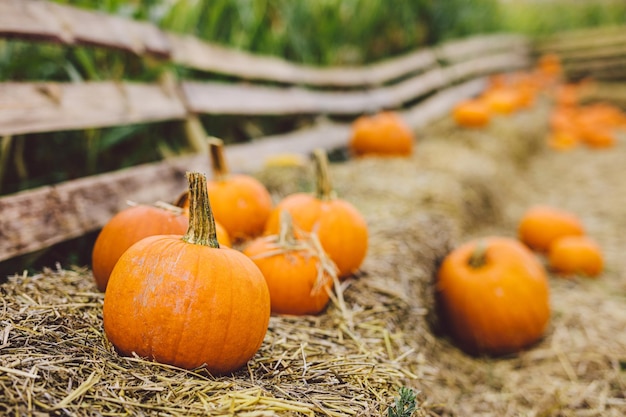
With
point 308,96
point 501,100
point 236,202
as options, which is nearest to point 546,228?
point 308,96

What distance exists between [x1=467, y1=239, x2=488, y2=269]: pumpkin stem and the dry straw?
9.8 inches

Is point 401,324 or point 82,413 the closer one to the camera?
point 82,413

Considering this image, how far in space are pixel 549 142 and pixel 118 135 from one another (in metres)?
6.68

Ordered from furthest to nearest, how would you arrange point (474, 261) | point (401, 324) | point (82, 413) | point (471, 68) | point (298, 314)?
point (471, 68), point (474, 261), point (401, 324), point (298, 314), point (82, 413)

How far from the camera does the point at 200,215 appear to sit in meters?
1.43

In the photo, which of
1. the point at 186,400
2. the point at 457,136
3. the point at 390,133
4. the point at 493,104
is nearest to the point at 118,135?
the point at 186,400

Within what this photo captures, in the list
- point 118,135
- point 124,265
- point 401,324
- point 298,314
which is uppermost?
point 118,135

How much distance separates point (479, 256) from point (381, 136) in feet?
7.38

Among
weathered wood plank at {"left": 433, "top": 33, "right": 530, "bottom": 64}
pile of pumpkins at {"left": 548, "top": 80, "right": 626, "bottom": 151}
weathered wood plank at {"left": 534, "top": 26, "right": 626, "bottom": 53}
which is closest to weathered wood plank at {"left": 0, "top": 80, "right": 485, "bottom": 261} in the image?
weathered wood plank at {"left": 433, "top": 33, "right": 530, "bottom": 64}

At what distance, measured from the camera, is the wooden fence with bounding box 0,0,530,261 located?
217cm

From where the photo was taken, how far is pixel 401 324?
2.18 metres

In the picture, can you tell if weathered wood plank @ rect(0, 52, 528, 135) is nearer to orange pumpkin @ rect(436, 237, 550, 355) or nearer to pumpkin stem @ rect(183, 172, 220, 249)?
pumpkin stem @ rect(183, 172, 220, 249)

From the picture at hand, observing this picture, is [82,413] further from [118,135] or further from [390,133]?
[390,133]

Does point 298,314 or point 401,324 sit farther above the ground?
point 298,314
